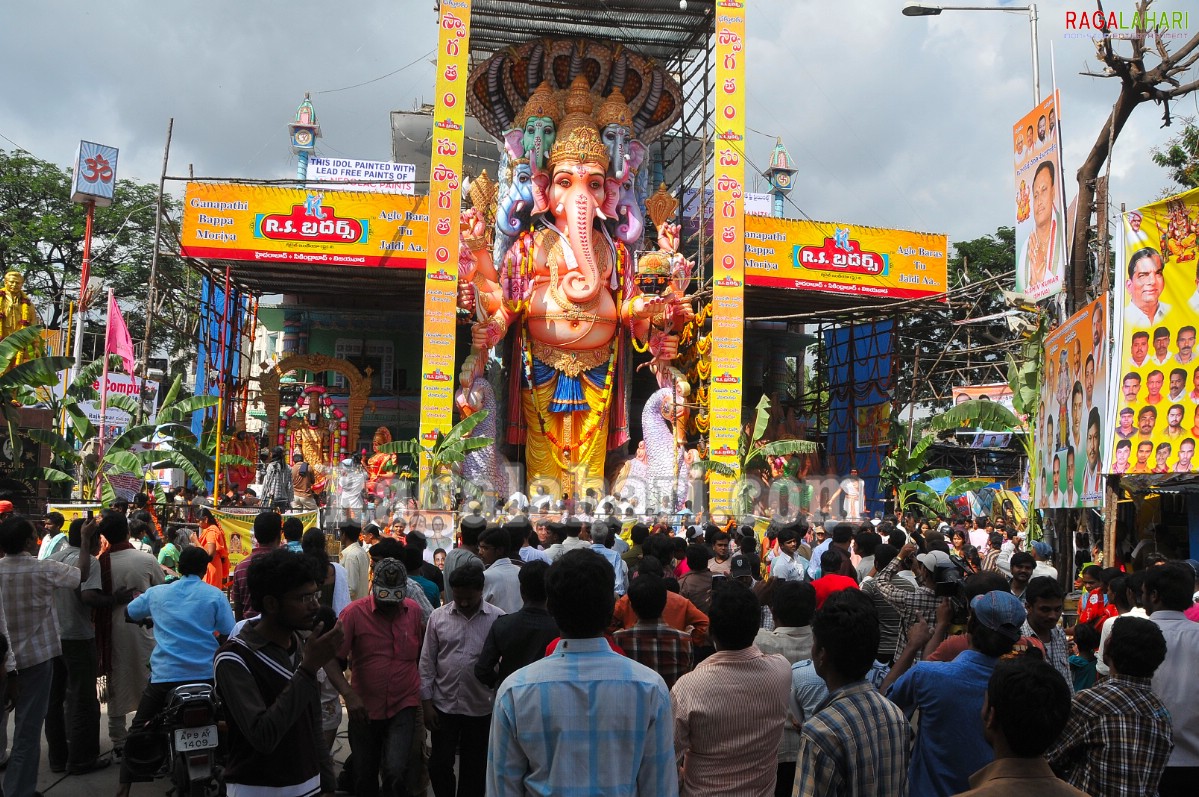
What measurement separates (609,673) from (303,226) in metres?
20.5

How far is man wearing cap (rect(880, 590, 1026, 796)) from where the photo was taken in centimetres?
362

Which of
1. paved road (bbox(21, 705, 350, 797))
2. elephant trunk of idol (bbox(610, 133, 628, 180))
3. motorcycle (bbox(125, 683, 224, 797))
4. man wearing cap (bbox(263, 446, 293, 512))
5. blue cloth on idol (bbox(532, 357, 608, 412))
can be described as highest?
elephant trunk of idol (bbox(610, 133, 628, 180))

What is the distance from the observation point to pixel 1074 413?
1316 centimetres

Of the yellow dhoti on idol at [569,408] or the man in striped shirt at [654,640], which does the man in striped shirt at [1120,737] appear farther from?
the yellow dhoti on idol at [569,408]

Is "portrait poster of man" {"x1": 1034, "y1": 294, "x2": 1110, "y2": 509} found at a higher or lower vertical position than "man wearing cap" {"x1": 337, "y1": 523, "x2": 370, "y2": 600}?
higher

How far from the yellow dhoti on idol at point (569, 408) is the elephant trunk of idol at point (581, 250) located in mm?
1209

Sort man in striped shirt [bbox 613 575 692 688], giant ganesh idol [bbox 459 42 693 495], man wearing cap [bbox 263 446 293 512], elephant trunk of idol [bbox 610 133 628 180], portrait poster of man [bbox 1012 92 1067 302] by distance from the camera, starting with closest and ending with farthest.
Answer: man in striped shirt [bbox 613 575 692 688], portrait poster of man [bbox 1012 92 1067 302], man wearing cap [bbox 263 446 293 512], giant ganesh idol [bbox 459 42 693 495], elephant trunk of idol [bbox 610 133 628 180]

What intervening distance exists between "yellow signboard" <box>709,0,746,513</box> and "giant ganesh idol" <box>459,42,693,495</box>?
3.37 ft

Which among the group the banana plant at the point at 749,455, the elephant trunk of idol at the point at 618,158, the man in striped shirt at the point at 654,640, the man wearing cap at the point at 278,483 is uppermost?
the elephant trunk of idol at the point at 618,158

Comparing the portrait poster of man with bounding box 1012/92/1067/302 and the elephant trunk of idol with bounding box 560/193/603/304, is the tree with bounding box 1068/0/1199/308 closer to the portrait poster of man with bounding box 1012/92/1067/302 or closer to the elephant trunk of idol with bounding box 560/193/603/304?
the portrait poster of man with bounding box 1012/92/1067/302

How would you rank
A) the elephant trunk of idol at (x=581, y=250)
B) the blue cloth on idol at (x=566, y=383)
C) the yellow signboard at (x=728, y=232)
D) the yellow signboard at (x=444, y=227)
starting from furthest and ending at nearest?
the blue cloth on idol at (x=566, y=383), the elephant trunk of idol at (x=581, y=250), the yellow signboard at (x=728, y=232), the yellow signboard at (x=444, y=227)

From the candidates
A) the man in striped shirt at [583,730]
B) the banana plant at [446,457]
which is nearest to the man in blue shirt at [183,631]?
the man in striped shirt at [583,730]

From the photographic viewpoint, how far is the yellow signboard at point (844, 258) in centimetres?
2323

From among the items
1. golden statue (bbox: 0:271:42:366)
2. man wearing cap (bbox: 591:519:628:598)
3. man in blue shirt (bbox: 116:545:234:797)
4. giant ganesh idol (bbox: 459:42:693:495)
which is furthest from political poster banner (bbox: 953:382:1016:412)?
man in blue shirt (bbox: 116:545:234:797)
